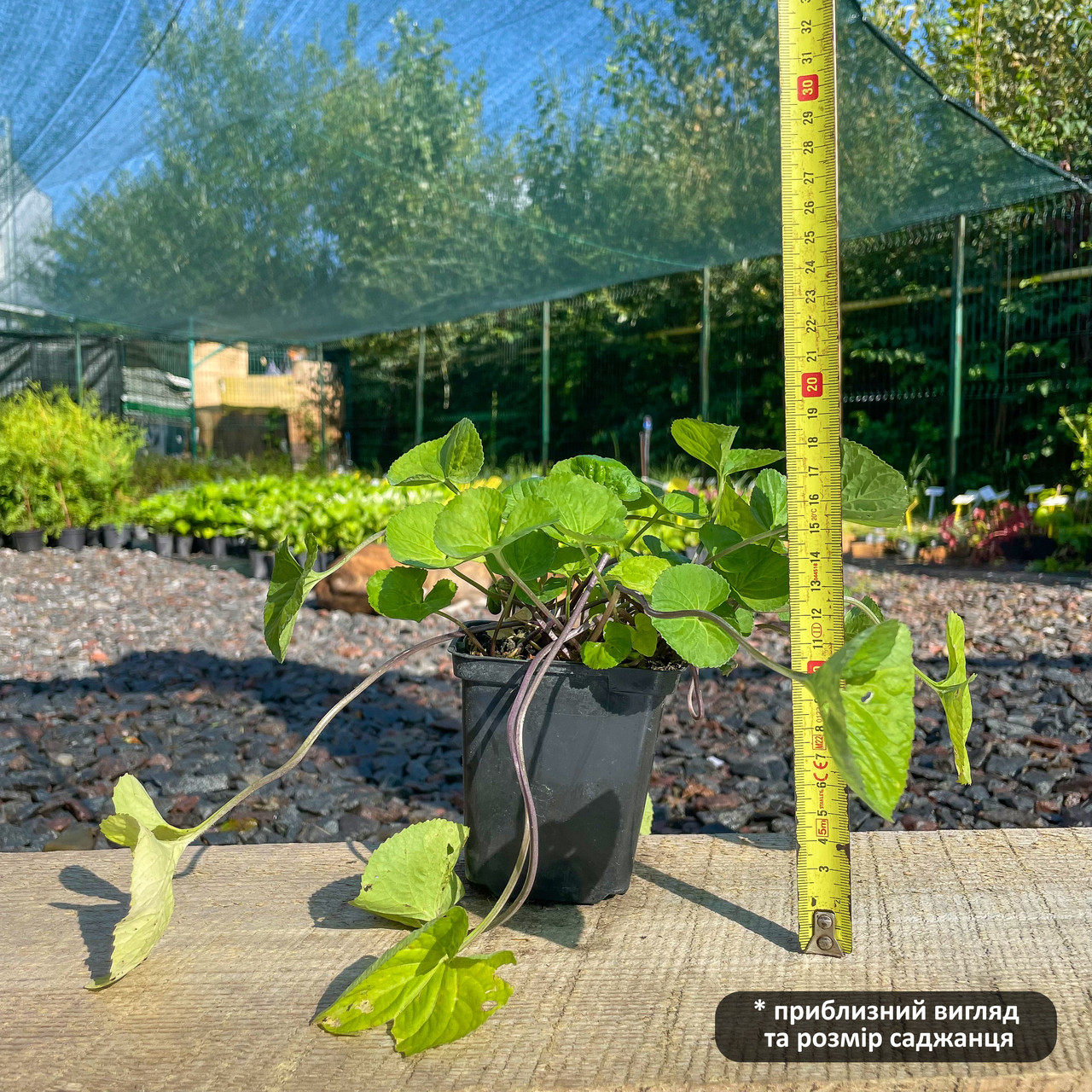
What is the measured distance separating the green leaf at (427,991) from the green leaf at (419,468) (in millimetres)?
387

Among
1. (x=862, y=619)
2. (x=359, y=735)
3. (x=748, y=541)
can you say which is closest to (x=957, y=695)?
(x=862, y=619)

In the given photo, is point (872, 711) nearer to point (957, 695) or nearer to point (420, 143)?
point (957, 695)

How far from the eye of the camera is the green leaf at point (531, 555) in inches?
31.8

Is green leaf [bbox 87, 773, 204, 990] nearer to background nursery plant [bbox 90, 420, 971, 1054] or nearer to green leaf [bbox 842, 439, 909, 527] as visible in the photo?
background nursery plant [bbox 90, 420, 971, 1054]

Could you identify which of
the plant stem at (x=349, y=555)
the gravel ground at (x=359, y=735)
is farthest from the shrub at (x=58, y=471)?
the plant stem at (x=349, y=555)

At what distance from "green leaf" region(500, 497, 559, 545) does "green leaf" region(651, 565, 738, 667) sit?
0.11 meters

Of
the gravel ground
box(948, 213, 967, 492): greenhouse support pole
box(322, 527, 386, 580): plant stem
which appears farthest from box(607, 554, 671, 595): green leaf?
box(948, 213, 967, 492): greenhouse support pole

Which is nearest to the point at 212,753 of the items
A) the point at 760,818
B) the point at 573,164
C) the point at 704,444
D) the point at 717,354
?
the point at 760,818

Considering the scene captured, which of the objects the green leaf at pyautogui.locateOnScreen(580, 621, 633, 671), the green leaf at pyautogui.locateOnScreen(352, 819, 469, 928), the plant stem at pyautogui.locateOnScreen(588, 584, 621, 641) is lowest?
the green leaf at pyautogui.locateOnScreen(352, 819, 469, 928)

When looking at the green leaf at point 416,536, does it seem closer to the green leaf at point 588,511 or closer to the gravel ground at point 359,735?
the green leaf at point 588,511

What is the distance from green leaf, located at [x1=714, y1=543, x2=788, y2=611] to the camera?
2.68 ft

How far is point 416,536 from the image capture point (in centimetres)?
80

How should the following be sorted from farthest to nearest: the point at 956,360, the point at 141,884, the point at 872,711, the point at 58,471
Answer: the point at 956,360 < the point at 58,471 < the point at 141,884 < the point at 872,711

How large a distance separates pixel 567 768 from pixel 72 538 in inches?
244
